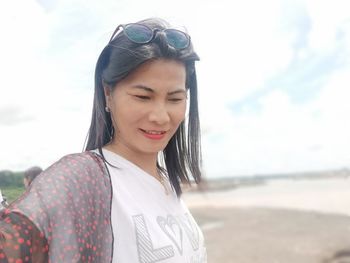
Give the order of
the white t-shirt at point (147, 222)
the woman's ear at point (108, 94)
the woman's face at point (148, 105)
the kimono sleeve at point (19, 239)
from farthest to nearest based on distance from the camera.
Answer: the woman's ear at point (108, 94)
the woman's face at point (148, 105)
the white t-shirt at point (147, 222)
the kimono sleeve at point (19, 239)

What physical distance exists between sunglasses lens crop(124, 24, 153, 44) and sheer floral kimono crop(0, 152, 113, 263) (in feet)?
1.52

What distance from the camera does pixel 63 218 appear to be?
37.2 inches

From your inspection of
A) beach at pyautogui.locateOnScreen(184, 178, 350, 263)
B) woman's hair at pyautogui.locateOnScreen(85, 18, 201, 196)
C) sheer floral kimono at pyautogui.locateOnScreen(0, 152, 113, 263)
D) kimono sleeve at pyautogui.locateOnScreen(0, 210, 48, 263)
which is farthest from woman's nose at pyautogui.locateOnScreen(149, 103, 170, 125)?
beach at pyautogui.locateOnScreen(184, 178, 350, 263)

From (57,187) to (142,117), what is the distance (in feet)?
1.59

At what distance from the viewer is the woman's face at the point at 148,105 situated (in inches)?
53.1

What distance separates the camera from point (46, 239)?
2.95ft

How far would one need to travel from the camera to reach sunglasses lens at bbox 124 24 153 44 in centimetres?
137

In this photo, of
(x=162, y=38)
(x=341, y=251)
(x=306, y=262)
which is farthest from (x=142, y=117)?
(x=341, y=251)

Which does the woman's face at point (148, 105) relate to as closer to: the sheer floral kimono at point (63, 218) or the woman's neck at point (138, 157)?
the woman's neck at point (138, 157)

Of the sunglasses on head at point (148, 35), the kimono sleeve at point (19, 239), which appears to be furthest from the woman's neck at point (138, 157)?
the kimono sleeve at point (19, 239)

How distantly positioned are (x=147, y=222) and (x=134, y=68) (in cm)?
52

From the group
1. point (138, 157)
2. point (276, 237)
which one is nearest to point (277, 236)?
point (276, 237)

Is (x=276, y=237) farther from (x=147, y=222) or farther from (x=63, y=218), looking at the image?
(x=63, y=218)

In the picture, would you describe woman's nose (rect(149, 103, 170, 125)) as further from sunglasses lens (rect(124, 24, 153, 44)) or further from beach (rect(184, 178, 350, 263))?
beach (rect(184, 178, 350, 263))
